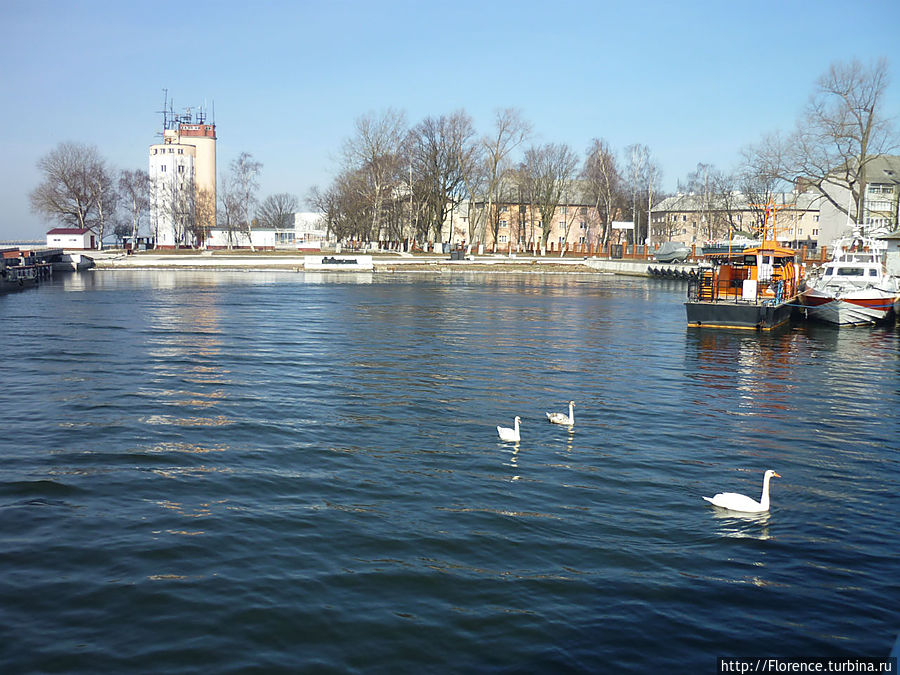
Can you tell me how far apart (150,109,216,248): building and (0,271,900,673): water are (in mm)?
88462

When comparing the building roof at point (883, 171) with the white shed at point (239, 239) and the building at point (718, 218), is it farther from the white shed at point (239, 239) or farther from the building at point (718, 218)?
the white shed at point (239, 239)

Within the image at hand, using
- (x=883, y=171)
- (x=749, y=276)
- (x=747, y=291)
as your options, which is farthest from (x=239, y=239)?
(x=747, y=291)

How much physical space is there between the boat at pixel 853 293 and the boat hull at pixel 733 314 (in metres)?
4.07

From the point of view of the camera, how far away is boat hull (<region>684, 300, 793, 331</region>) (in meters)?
30.4

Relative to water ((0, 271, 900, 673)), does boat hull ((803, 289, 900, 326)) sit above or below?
above

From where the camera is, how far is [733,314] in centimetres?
3075

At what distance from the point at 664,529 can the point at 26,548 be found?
7.94 m

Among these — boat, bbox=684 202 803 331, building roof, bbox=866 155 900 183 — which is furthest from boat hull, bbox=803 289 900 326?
building roof, bbox=866 155 900 183

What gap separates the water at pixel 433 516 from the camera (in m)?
7.13

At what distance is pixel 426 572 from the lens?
8.39 m

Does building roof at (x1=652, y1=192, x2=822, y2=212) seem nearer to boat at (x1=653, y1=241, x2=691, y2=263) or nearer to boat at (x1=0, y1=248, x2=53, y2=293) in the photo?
boat at (x1=653, y1=241, x2=691, y2=263)

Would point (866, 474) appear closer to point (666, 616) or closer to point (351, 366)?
point (666, 616)

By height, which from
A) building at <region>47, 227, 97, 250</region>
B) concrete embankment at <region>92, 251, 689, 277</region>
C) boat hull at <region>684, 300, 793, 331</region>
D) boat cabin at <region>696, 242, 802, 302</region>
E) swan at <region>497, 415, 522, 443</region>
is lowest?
swan at <region>497, 415, 522, 443</region>

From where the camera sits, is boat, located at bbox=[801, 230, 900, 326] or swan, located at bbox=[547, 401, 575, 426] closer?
swan, located at bbox=[547, 401, 575, 426]
